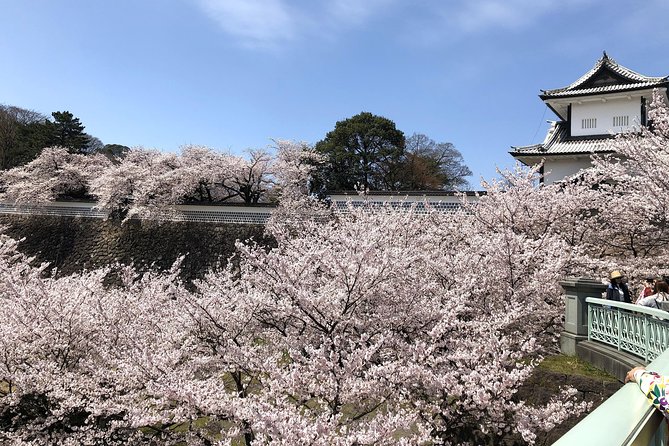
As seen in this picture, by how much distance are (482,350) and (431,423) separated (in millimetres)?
1148

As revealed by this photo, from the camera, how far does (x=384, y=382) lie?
531 centimetres

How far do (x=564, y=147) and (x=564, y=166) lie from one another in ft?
2.63

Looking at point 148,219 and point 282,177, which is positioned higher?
point 282,177

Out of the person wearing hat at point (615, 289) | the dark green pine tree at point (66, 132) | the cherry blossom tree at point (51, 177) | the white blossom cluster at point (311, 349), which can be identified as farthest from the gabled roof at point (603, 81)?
the dark green pine tree at point (66, 132)

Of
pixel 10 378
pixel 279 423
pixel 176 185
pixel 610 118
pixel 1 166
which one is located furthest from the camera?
pixel 1 166

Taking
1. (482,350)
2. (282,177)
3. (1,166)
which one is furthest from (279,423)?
(1,166)

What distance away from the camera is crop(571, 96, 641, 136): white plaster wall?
60.1 feet

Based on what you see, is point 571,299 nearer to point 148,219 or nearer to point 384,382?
point 384,382

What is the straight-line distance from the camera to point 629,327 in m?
6.26

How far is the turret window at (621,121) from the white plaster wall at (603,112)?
11cm

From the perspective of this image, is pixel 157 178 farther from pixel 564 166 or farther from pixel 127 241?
pixel 564 166

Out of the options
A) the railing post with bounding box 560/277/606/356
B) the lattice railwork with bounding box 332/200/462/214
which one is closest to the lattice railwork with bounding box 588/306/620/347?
the railing post with bounding box 560/277/606/356

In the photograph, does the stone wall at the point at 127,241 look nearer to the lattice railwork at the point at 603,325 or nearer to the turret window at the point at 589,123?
the lattice railwork at the point at 603,325

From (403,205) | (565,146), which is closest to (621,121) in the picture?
(565,146)
